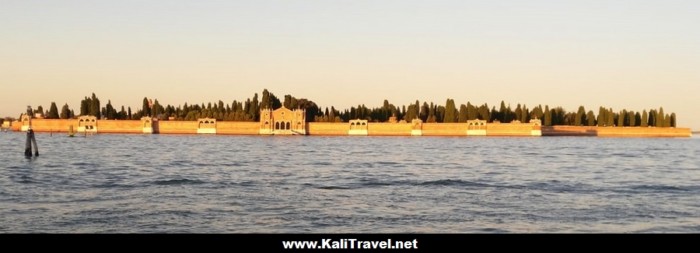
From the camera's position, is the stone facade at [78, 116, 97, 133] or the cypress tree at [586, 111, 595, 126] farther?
the cypress tree at [586, 111, 595, 126]

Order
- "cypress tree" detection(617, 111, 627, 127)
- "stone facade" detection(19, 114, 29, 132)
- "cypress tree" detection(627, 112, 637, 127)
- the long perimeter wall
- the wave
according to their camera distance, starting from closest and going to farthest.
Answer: the wave, the long perimeter wall, "cypress tree" detection(617, 111, 627, 127), "cypress tree" detection(627, 112, 637, 127), "stone facade" detection(19, 114, 29, 132)

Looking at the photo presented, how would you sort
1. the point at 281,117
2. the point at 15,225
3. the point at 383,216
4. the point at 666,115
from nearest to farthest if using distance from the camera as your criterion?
the point at 15,225 → the point at 383,216 → the point at 281,117 → the point at 666,115

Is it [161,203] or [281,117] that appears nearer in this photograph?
[161,203]

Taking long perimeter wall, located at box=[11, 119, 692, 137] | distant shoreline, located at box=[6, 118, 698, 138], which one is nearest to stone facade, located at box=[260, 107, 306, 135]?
distant shoreline, located at box=[6, 118, 698, 138]

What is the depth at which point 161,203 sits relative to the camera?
1240 cm

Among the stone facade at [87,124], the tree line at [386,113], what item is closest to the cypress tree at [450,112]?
the tree line at [386,113]

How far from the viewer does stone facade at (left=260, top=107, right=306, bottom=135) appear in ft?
262

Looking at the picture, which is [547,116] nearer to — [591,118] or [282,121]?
[591,118]

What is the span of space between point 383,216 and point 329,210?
103 cm

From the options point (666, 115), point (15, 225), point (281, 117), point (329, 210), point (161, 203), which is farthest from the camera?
point (666, 115)

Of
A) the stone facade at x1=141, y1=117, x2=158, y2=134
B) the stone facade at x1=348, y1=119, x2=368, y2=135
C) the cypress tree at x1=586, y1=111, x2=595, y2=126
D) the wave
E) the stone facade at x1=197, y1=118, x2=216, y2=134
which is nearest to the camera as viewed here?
the wave

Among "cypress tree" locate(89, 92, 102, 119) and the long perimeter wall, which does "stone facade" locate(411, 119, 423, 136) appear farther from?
"cypress tree" locate(89, 92, 102, 119)

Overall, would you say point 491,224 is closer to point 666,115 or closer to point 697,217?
point 697,217

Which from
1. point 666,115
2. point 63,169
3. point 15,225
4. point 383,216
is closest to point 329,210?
point 383,216
